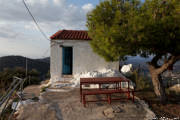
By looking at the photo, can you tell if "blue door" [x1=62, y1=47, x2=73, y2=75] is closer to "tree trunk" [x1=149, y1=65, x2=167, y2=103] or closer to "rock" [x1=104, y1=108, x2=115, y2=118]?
"rock" [x1=104, y1=108, x2=115, y2=118]

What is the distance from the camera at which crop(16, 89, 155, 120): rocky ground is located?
378 centimetres

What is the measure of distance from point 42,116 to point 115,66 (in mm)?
5478

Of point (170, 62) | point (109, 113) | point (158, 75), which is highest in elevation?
point (170, 62)

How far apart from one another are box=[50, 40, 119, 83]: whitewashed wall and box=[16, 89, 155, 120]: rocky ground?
3143 mm

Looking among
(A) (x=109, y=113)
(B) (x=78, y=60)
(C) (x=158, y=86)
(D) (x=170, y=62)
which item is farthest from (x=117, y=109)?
(B) (x=78, y=60)

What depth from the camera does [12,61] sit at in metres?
20.6

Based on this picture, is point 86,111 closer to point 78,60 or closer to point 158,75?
point 158,75

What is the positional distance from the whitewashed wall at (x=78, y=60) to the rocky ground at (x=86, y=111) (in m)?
3.14

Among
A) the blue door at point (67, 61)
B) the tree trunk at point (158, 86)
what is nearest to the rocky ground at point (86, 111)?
the tree trunk at point (158, 86)

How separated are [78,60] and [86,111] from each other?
13.5ft

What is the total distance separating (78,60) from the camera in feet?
25.8

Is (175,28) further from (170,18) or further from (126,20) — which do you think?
(126,20)

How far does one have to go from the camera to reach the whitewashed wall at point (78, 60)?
25.3 ft

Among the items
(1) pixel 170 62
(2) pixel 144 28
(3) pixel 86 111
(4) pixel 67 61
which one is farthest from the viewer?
(4) pixel 67 61
